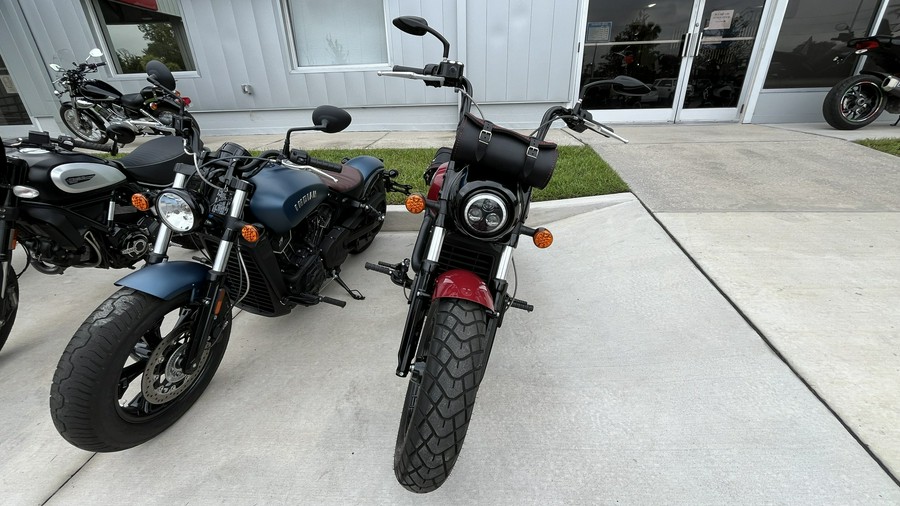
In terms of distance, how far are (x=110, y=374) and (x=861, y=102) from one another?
856cm

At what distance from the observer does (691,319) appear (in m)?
2.10

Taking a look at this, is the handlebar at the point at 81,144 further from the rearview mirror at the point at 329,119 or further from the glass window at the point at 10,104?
the glass window at the point at 10,104

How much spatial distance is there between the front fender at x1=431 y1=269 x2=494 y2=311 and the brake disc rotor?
1.08m

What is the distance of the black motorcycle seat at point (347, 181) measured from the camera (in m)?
2.35

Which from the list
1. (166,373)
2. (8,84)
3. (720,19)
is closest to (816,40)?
(720,19)

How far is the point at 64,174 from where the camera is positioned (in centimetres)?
206

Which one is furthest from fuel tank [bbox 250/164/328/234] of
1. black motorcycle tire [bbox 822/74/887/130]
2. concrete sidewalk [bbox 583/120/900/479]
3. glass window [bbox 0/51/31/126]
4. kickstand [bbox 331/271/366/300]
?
glass window [bbox 0/51/31/126]

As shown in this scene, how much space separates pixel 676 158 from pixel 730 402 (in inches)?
141

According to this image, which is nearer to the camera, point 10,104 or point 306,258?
point 306,258

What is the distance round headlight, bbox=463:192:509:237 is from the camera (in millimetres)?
1381

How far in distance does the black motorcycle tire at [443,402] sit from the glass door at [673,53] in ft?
20.4

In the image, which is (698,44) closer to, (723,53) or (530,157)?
(723,53)

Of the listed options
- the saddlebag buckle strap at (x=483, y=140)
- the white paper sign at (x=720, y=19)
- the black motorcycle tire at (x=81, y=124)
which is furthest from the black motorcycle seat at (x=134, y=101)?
the white paper sign at (x=720, y=19)

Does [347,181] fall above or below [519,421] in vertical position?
above
